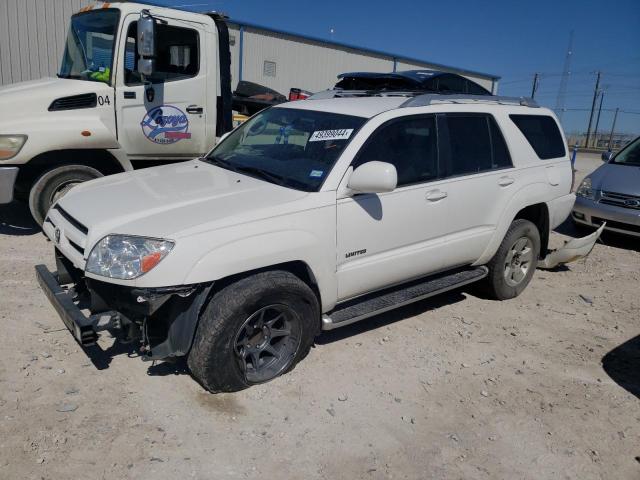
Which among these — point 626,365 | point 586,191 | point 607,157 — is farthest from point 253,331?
point 607,157

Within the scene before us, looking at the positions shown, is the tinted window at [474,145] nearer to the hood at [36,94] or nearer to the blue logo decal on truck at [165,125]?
the blue logo decal on truck at [165,125]

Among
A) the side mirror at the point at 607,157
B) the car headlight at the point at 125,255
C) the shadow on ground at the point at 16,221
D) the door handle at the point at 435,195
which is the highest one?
the door handle at the point at 435,195

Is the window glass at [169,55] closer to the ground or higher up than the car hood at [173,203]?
higher up

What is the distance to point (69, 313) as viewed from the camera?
10.2ft

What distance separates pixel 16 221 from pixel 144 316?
14.1 feet

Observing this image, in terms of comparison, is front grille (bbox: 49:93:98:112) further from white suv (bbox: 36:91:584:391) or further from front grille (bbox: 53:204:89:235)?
front grille (bbox: 53:204:89:235)

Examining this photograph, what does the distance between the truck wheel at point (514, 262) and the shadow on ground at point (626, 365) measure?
110 cm

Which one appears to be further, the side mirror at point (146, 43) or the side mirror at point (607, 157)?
the side mirror at point (607, 157)

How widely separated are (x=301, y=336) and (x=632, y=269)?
5.04 meters

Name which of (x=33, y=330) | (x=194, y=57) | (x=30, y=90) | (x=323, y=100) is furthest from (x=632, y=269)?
(x=30, y=90)

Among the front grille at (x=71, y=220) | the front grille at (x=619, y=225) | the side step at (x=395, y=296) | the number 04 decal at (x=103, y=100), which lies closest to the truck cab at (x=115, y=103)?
the number 04 decal at (x=103, y=100)

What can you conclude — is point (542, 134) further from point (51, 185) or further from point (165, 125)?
point (51, 185)

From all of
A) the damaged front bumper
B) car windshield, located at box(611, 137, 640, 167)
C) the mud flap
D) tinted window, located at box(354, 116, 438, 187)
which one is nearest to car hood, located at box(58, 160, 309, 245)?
the damaged front bumper

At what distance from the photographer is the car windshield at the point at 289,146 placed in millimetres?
3707
